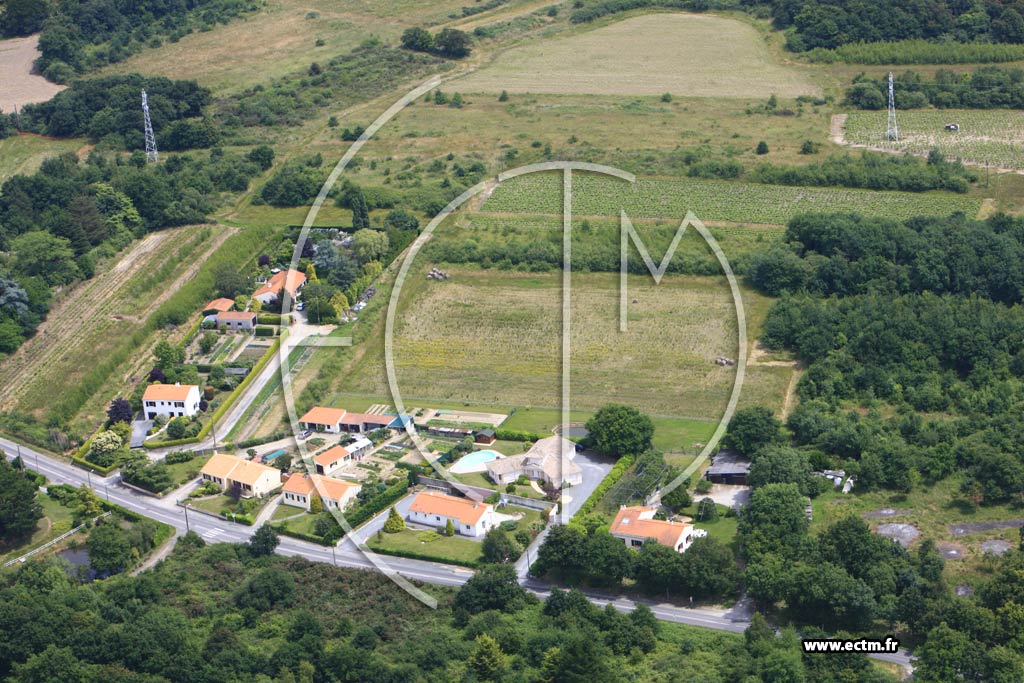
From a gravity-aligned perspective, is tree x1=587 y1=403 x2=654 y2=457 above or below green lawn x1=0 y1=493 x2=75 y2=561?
above

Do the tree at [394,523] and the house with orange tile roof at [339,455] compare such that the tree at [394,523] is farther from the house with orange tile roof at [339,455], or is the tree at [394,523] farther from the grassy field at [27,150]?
the grassy field at [27,150]

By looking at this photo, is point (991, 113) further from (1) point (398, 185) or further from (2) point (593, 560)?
(2) point (593, 560)

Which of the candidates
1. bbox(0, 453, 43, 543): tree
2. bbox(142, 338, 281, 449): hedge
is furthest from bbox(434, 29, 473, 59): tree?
bbox(0, 453, 43, 543): tree

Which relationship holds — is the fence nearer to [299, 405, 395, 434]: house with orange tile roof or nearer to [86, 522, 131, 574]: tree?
[86, 522, 131, 574]: tree

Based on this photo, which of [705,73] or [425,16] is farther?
[425,16]

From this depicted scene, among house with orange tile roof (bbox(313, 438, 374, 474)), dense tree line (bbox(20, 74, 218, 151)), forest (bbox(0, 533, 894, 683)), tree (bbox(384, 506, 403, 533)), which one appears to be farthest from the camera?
dense tree line (bbox(20, 74, 218, 151))

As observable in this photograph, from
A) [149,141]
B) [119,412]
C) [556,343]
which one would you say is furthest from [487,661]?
[149,141]

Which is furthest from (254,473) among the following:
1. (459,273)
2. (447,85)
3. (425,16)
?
(425,16)
